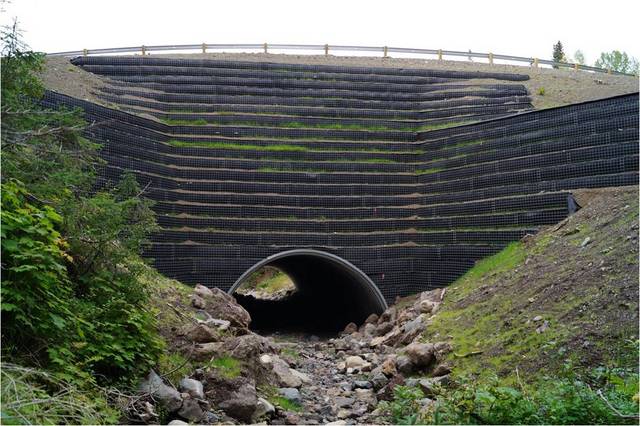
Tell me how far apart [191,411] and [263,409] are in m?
1.06

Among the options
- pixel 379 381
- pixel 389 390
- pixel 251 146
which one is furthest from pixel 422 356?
pixel 251 146

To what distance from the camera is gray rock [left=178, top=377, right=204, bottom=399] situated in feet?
19.7

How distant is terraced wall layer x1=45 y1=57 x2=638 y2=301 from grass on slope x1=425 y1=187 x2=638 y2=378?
1430 millimetres

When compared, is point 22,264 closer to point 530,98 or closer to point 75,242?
point 75,242

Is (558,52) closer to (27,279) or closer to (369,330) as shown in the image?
(369,330)

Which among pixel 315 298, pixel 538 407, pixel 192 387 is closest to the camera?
pixel 538 407

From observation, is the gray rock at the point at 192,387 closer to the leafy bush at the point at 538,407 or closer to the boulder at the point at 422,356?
the leafy bush at the point at 538,407

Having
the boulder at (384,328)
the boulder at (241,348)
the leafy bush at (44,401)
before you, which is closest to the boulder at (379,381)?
the boulder at (241,348)

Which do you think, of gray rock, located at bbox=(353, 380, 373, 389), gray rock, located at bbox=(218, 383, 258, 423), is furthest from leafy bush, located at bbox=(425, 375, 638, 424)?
gray rock, located at bbox=(353, 380, 373, 389)

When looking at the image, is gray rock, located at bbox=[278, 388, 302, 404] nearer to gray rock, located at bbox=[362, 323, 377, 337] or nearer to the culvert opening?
gray rock, located at bbox=[362, 323, 377, 337]

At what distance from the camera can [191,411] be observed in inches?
221

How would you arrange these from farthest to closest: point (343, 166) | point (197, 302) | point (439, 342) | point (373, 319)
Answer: point (343, 166) → point (373, 319) → point (197, 302) → point (439, 342)

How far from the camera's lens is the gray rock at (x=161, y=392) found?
5438 mm

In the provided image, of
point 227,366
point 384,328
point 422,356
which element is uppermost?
point 227,366
